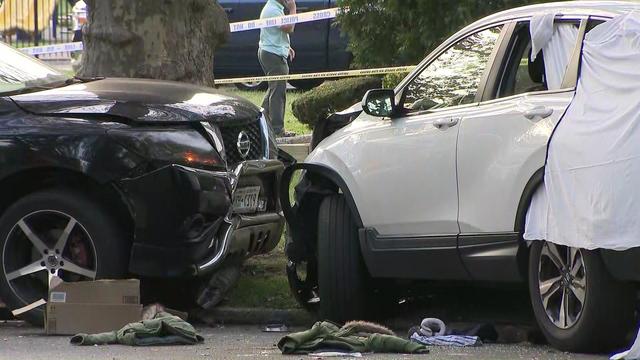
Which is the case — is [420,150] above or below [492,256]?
above

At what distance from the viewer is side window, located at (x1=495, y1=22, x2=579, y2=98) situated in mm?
6875

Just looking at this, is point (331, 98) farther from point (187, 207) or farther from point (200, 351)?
point (200, 351)

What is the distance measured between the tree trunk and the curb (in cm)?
209

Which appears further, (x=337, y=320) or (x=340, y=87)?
(x=340, y=87)

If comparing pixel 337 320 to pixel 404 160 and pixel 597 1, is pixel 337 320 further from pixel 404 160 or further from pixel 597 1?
pixel 597 1

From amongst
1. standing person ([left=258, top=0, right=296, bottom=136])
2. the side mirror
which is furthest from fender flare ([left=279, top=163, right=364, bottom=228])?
standing person ([left=258, top=0, right=296, bottom=136])

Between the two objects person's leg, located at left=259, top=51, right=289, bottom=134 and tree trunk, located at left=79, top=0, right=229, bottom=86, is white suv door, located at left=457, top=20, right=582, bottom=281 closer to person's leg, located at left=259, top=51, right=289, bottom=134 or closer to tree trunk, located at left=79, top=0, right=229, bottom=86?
tree trunk, located at left=79, top=0, right=229, bottom=86

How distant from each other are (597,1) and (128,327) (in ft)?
10.1

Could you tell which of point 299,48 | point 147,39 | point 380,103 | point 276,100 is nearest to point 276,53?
point 276,100

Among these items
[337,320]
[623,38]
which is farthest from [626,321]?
[337,320]

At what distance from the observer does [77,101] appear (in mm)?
7871

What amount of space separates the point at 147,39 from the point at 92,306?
109 inches

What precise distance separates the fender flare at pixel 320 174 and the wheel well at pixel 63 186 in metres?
1.01

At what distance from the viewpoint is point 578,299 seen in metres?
6.54
